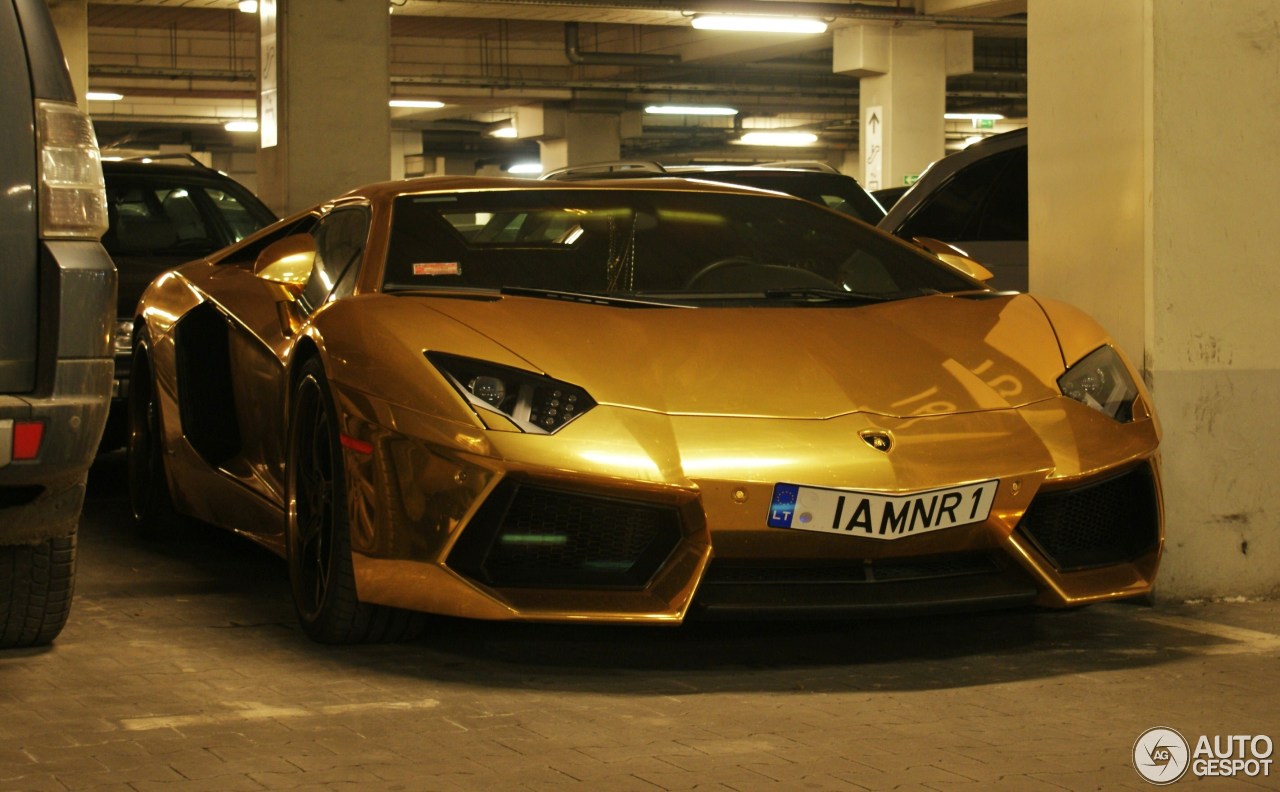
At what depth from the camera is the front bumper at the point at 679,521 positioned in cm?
403

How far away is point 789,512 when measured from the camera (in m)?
4.05

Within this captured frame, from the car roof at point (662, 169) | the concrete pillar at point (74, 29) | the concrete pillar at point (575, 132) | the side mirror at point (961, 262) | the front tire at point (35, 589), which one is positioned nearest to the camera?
the front tire at point (35, 589)

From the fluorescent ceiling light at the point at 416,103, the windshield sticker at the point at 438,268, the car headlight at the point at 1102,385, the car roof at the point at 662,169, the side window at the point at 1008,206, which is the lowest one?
the car headlight at the point at 1102,385

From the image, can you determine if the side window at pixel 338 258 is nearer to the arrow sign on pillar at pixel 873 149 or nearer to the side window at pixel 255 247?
the side window at pixel 255 247

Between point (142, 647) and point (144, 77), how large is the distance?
26629 millimetres

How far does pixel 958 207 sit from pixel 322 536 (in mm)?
4789

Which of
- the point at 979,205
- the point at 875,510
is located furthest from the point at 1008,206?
the point at 875,510

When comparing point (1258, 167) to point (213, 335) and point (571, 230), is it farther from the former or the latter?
point (213, 335)

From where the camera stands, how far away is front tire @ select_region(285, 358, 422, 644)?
14.7 ft

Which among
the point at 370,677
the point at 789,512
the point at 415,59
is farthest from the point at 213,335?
the point at 415,59

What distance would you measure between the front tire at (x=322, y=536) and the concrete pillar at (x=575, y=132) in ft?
97.0

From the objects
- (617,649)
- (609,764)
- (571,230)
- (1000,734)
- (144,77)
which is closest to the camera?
(609,764)

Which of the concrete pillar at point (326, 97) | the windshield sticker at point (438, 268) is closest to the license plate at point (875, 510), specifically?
the windshield sticker at point (438, 268)

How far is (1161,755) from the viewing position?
3.56m
